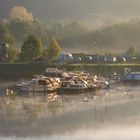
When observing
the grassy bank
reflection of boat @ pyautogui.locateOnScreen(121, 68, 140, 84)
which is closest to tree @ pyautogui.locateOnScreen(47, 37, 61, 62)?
the grassy bank

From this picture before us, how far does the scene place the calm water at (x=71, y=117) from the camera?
72.1 feet

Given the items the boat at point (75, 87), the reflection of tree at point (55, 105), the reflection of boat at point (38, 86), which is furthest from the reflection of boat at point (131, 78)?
the reflection of tree at point (55, 105)

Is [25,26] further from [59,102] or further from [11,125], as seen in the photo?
[11,125]

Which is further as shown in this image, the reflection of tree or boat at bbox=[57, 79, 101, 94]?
boat at bbox=[57, 79, 101, 94]

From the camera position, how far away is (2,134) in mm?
21922

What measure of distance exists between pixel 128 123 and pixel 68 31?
109 metres

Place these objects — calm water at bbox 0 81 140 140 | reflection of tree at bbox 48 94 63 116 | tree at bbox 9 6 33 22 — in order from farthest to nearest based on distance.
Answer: tree at bbox 9 6 33 22
reflection of tree at bbox 48 94 63 116
calm water at bbox 0 81 140 140

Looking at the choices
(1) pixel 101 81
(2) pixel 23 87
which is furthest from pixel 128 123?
(1) pixel 101 81

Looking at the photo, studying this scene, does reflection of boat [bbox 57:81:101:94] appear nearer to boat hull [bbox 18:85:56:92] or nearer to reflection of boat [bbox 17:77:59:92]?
reflection of boat [bbox 17:77:59:92]

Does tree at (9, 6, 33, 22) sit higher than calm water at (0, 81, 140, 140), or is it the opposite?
tree at (9, 6, 33, 22)

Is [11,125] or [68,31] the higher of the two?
[68,31]

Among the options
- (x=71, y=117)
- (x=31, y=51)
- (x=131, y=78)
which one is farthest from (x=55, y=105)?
(x=31, y=51)

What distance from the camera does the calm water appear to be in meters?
22.0

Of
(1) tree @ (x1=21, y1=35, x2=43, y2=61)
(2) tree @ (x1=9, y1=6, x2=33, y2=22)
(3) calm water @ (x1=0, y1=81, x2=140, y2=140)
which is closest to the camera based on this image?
(3) calm water @ (x1=0, y1=81, x2=140, y2=140)
